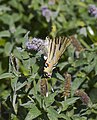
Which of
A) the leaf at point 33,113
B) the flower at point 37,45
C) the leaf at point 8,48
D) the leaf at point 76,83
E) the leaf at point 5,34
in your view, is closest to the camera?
the leaf at point 33,113

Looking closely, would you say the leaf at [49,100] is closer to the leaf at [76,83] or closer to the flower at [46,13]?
the leaf at [76,83]

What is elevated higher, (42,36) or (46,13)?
(46,13)

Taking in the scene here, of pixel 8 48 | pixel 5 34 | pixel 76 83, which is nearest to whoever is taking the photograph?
pixel 76 83

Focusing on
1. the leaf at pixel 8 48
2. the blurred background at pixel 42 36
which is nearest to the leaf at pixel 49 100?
the blurred background at pixel 42 36

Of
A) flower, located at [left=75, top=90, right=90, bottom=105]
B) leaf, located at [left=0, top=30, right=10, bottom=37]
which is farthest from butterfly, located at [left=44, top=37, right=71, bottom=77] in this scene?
leaf, located at [left=0, top=30, right=10, bottom=37]

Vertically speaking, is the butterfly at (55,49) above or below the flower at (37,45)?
below

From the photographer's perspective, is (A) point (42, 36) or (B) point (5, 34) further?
(A) point (42, 36)

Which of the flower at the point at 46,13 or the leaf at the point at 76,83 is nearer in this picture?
the leaf at the point at 76,83

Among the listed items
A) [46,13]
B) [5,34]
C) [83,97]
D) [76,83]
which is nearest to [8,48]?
[5,34]

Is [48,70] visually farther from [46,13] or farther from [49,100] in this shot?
[46,13]
